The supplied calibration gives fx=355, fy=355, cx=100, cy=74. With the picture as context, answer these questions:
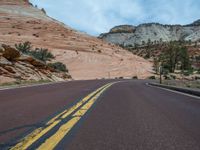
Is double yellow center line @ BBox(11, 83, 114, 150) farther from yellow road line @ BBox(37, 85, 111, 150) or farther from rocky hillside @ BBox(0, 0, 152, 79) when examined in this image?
rocky hillside @ BBox(0, 0, 152, 79)

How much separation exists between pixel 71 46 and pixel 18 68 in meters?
53.8

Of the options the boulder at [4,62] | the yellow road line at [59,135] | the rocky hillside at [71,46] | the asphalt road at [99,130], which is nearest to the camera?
the yellow road line at [59,135]

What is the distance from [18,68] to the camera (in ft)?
119

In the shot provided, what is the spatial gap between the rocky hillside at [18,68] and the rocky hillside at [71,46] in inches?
1013

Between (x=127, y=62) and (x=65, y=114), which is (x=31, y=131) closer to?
(x=65, y=114)

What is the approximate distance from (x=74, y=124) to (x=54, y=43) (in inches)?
3261

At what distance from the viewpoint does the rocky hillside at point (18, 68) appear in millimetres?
32969

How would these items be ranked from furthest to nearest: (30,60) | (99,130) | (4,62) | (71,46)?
(71,46)
(30,60)
(4,62)
(99,130)

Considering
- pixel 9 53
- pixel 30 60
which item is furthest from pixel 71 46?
pixel 9 53

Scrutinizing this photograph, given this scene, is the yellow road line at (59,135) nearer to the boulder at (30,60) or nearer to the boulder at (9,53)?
the boulder at (9,53)

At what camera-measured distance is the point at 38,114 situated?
8883 mm

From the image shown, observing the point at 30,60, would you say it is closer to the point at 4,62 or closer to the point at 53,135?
the point at 4,62

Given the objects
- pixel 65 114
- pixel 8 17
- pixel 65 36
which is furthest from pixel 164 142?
pixel 8 17

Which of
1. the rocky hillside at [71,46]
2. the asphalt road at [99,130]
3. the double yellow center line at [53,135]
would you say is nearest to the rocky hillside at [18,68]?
the asphalt road at [99,130]
